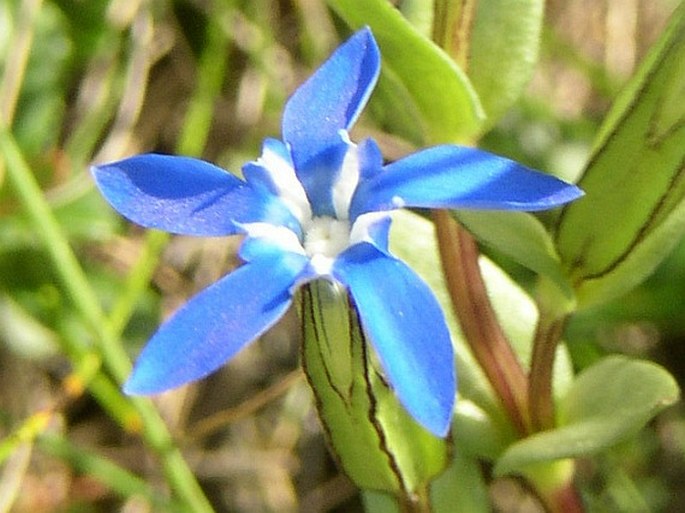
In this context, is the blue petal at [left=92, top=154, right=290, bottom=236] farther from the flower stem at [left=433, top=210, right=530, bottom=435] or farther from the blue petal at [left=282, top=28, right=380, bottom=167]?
the flower stem at [left=433, top=210, right=530, bottom=435]

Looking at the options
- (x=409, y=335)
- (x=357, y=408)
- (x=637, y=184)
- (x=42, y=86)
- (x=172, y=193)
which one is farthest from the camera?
(x=42, y=86)

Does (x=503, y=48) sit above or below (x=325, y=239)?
Result: above

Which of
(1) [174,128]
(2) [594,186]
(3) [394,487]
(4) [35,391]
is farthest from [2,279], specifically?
(2) [594,186]

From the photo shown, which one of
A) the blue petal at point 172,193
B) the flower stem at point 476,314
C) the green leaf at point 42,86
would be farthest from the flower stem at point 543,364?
the green leaf at point 42,86

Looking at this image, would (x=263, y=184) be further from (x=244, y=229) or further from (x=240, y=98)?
(x=240, y=98)

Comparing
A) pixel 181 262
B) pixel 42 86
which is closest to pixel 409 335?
pixel 181 262

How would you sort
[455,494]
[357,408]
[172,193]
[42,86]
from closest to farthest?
1. [172,193]
2. [357,408]
3. [455,494]
4. [42,86]

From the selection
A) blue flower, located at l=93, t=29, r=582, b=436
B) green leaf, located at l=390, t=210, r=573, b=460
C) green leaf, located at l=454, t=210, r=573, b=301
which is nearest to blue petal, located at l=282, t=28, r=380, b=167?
blue flower, located at l=93, t=29, r=582, b=436

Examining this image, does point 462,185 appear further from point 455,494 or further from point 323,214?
point 455,494
